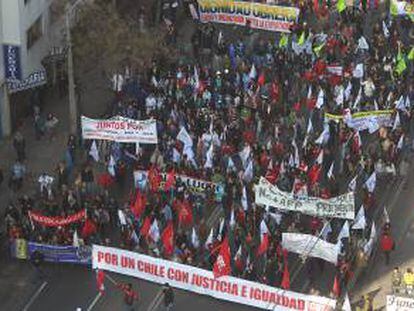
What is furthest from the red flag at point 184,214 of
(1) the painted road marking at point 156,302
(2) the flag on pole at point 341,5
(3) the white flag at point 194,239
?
(2) the flag on pole at point 341,5

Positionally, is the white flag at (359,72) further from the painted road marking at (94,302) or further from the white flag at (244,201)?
the painted road marking at (94,302)

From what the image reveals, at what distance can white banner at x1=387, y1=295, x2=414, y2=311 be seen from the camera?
33.9 m

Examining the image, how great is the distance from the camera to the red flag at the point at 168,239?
120ft

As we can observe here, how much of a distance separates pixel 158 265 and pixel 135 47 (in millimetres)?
12844

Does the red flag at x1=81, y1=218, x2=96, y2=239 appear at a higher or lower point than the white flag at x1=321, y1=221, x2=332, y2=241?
lower

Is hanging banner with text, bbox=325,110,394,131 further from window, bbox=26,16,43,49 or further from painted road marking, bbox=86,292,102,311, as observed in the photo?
window, bbox=26,16,43,49

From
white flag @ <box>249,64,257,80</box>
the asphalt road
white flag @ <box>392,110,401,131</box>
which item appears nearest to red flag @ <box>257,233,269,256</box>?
the asphalt road

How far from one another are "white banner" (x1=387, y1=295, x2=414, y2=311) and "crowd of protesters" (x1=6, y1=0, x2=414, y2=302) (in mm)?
1924

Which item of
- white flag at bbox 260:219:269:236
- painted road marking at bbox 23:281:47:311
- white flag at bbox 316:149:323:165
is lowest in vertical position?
Answer: painted road marking at bbox 23:281:47:311

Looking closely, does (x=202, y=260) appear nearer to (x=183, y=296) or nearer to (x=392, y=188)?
(x=183, y=296)

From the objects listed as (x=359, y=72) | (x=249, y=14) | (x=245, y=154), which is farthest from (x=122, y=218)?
(x=249, y=14)

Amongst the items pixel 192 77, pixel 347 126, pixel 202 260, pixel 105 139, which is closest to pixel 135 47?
pixel 192 77

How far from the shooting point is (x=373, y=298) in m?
36.2

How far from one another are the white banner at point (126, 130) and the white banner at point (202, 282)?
19.7ft
